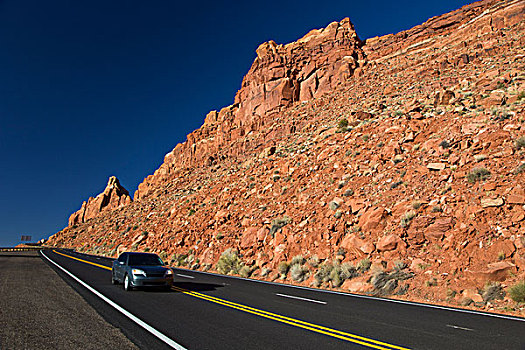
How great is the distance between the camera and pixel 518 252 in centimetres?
1096

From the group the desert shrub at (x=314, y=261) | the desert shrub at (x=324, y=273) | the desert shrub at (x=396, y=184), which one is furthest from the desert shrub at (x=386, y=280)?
the desert shrub at (x=396, y=184)

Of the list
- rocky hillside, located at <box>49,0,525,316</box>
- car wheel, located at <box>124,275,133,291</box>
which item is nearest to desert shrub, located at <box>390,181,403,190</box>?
rocky hillside, located at <box>49,0,525,316</box>

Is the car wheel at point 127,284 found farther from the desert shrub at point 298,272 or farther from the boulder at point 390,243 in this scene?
the boulder at point 390,243

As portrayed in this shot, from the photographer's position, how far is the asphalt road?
5475 mm

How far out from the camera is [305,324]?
6.80 meters

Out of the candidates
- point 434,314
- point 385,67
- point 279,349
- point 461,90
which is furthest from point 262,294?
point 385,67

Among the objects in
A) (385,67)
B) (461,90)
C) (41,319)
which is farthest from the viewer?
(385,67)

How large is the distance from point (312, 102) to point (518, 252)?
3721 centimetres

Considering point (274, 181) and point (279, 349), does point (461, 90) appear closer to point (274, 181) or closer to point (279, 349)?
point (274, 181)

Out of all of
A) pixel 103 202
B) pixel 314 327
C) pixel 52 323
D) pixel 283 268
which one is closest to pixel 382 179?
pixel 283 268

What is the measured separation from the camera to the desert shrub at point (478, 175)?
1462 cm

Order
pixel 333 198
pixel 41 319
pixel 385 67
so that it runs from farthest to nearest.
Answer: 1. pixel 385 67
2. pixel 333 198
3. pixel 41 319

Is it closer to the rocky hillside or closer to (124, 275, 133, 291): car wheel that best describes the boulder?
the rocky hillside

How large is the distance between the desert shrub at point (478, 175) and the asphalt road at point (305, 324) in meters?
8.40
